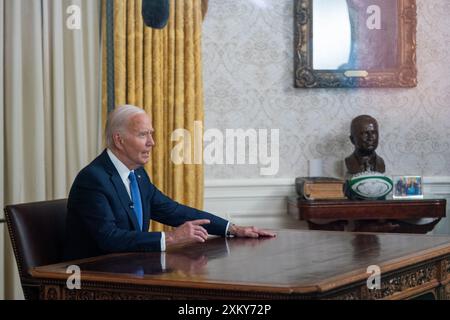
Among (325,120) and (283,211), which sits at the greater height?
(325,120)

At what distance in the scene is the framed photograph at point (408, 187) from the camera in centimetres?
518

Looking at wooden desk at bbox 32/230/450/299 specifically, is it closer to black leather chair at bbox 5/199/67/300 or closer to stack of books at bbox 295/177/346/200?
black leather chair at bbox 5/199/67/300

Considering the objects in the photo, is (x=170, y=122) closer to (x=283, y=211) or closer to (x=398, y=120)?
(x=283, y=211)

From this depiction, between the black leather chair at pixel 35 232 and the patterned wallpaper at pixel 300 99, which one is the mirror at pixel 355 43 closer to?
the patterned wallpaper at pixel 300 99

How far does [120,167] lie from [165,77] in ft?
5.84

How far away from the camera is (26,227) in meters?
3.19

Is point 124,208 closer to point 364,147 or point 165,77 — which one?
point 165,77

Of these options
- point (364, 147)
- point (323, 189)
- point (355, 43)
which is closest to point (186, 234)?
point (323, 189)

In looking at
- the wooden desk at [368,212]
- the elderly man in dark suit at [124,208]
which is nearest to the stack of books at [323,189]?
the wooden desk at [368,212]

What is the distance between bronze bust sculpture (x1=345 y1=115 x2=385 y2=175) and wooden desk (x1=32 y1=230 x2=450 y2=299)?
1.86m

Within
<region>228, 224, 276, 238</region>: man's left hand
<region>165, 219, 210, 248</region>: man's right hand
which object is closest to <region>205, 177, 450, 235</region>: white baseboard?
<region>228, 224, 276, 238</region>: man's left hand
